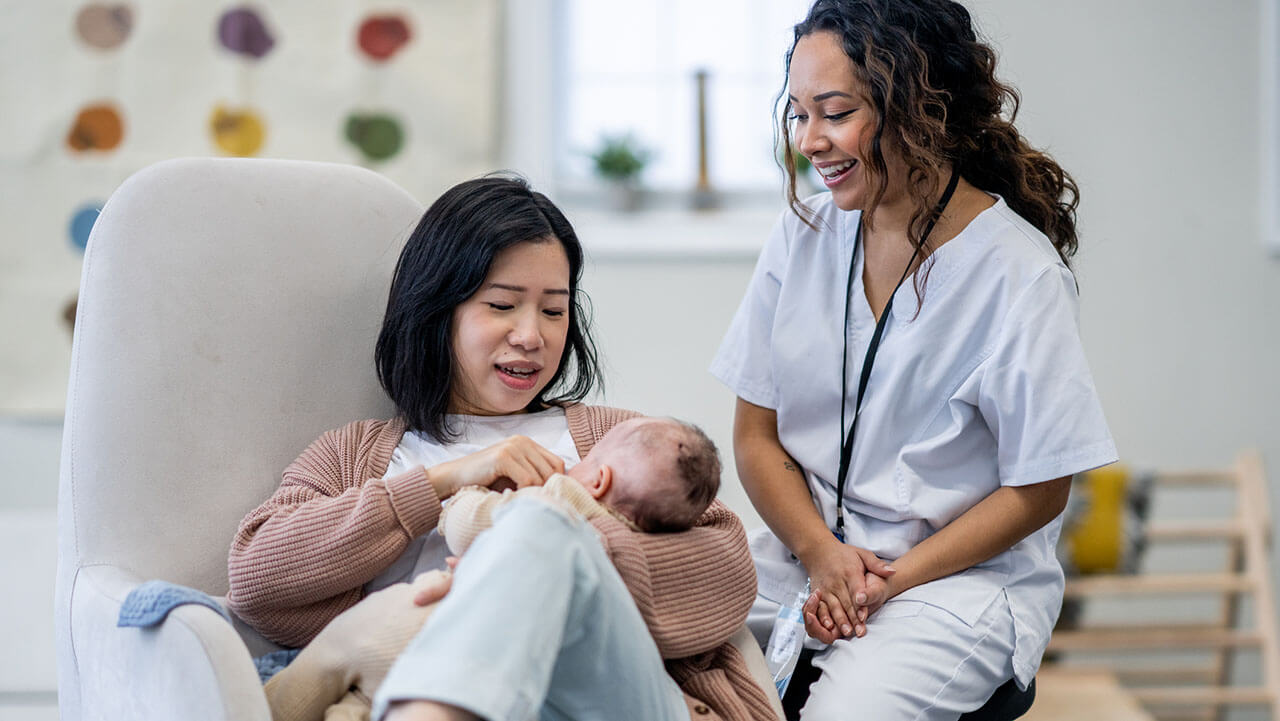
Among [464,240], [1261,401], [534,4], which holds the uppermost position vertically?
[534,4]

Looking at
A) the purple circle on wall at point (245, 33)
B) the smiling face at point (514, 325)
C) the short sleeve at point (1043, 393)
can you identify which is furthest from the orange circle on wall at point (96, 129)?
the short sleeve at point (1043, 393)

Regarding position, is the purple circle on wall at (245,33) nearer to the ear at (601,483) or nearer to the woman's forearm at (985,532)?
the ear at (601,483)

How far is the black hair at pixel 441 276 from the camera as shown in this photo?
1305mm

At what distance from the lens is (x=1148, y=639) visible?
8.20ft

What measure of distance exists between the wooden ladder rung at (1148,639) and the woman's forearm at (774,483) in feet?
4.19

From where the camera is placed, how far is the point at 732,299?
2.65 metres

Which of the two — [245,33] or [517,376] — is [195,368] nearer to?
[517,376]

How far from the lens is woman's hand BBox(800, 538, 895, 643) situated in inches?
51.2

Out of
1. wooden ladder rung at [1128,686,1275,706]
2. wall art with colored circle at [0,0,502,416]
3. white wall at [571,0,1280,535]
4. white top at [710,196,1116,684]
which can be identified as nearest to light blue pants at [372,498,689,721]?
white top at [710,196,1116,684]

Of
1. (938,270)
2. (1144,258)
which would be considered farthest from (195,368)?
(1144,258)

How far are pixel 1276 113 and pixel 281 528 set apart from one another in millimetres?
2481

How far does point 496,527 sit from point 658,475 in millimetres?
230

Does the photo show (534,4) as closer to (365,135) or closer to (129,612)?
(365,135)

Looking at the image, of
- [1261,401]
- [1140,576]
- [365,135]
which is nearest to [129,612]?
[365,135]
